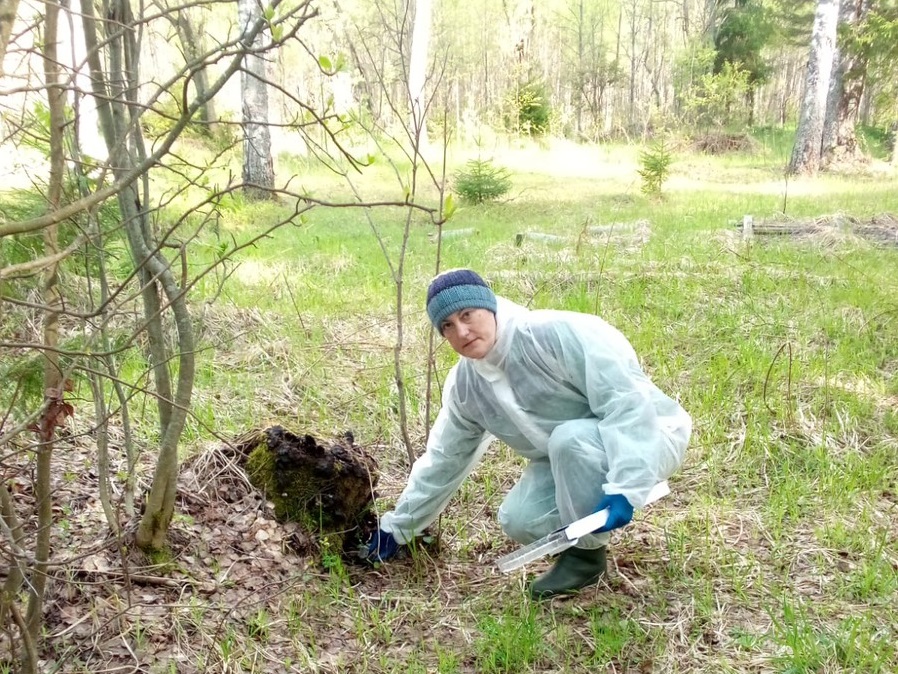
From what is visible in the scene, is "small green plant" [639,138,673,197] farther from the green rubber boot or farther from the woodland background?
the green rubber boot

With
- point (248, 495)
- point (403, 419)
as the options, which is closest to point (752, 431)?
point (403, 419)

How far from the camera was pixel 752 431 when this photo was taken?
127 inches

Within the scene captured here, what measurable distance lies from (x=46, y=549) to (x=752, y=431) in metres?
2.76

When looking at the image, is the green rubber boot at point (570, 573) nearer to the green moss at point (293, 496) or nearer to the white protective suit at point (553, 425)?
the white protective suit at point (553, 425)

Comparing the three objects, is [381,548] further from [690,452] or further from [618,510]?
[690,452]

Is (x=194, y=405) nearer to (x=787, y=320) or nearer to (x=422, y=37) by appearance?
(x=787, y=320)

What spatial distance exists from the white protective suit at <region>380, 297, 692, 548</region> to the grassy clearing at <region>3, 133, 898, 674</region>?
287 millimetres

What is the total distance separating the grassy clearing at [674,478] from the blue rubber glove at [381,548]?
2.3 inches

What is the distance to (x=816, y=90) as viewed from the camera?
11.6m

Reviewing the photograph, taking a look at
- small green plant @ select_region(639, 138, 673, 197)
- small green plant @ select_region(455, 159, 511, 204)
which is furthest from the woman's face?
small green plant @ select_region(639, 138, 673, 197)

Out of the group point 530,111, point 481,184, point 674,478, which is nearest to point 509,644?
point 674,478

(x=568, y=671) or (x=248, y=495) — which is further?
(x=248, y=495)

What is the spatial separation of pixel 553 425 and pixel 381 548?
80cm

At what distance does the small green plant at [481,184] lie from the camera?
986 centimetres
